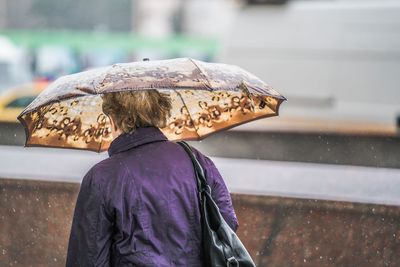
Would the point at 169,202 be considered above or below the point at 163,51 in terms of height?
above

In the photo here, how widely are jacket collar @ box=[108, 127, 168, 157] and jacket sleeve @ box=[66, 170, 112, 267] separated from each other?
0.44 feet

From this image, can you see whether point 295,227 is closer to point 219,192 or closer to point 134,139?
point 219,192

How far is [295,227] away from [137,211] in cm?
158

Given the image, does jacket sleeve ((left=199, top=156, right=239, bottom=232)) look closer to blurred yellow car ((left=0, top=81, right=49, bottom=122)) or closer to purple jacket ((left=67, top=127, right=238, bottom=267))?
purple jacket ((left=67, top=127, right=238, bottom=267))

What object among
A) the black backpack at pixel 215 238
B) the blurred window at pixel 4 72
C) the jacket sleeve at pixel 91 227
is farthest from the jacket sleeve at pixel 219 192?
the blurred window at pixel 4 72

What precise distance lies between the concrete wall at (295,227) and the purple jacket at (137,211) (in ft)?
4.32

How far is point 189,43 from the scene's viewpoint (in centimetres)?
2909

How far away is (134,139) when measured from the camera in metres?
2.20

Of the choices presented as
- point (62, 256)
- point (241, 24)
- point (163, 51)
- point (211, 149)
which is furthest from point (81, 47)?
point (62, 256)

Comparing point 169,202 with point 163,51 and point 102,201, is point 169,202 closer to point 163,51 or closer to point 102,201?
point 102,201

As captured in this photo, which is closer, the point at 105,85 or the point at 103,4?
the point at 105,85

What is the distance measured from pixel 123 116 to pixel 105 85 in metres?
0.13

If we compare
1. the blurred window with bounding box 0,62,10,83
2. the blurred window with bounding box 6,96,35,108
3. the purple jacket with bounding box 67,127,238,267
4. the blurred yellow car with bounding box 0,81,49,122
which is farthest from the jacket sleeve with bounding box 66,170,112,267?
the blurred window with bounding box 0,62,10,83

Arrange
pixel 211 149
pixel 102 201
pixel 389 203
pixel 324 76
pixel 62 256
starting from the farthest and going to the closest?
pixel 324 76
pixel 211 149
pixel 62 256
pixel 389 203
pixel 102 201
